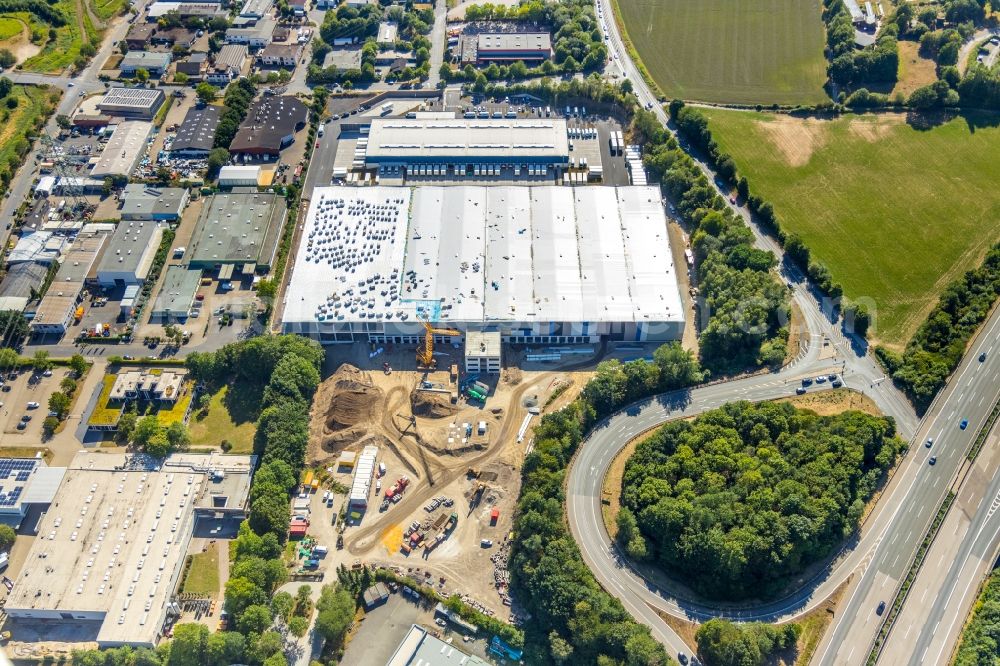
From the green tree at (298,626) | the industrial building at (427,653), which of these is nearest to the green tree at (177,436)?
the green tree at (298,626)

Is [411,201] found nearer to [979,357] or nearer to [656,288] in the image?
[656,288]

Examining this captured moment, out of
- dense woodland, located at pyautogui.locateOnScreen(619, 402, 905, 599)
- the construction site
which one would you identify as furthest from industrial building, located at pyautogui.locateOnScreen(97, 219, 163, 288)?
dense woodland, located at pyautogui.locateOnScreen(619, 402, 905, 599)

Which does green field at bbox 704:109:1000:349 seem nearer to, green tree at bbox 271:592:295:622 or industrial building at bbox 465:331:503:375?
industrial building at bbox 465:331:503:375

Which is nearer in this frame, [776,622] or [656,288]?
[776,622]

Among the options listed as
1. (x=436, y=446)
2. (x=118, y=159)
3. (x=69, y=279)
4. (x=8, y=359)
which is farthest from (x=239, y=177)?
(x=436, y=446)

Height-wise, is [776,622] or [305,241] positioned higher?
[305,241]

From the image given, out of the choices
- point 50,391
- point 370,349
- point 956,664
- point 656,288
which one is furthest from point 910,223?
point 50,391
